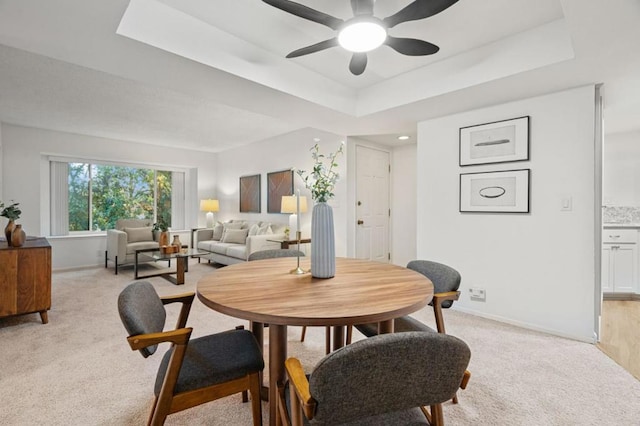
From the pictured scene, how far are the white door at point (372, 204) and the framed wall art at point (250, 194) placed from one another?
226 cm

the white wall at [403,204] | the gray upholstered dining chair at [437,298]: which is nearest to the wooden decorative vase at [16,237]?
the gray upholstered dining chair at [437,298]

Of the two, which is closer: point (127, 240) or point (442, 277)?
point (442, 277)

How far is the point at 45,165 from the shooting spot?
529 centimetres

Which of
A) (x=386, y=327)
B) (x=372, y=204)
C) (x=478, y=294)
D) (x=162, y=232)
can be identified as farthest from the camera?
(x=162, y=232)

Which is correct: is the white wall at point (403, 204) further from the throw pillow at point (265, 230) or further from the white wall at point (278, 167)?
the throw pillow at point (265, 230)

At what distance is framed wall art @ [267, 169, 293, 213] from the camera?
5.36 metres

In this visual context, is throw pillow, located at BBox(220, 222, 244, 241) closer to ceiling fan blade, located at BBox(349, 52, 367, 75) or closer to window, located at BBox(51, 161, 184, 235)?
window, located at BBox(51, 161, 184, 235)

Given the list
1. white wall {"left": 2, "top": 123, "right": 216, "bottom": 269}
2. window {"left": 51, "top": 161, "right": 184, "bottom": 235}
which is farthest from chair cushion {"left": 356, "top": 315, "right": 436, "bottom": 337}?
window {"left": 51, "top": 161, "right": 184, "bottom": 235}

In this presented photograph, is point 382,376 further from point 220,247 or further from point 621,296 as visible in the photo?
point 220,247

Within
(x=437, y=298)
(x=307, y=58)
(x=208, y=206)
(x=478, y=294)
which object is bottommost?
(x=478, y=294)

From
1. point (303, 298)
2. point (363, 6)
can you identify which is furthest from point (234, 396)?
point (363, 6)

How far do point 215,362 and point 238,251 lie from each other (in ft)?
11.9

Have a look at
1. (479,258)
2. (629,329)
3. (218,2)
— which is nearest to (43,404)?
(218,2)

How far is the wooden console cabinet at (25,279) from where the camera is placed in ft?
8.75
